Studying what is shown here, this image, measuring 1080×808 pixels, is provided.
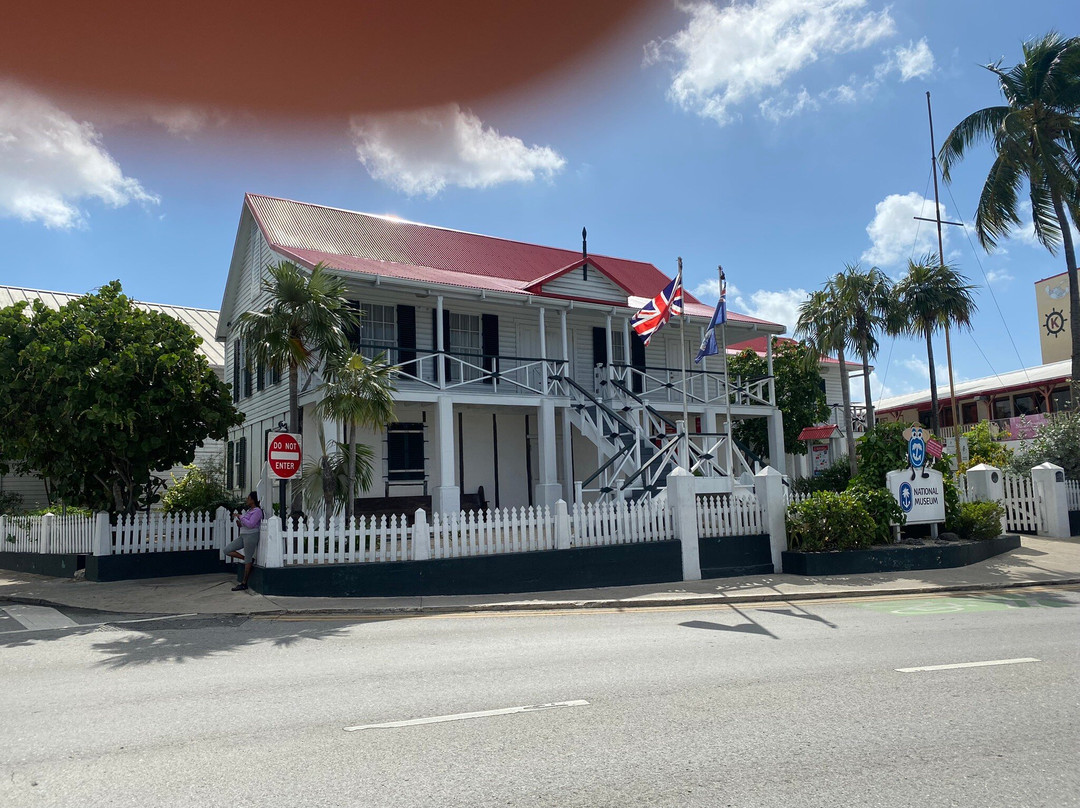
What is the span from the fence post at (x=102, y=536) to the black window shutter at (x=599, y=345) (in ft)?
41.8

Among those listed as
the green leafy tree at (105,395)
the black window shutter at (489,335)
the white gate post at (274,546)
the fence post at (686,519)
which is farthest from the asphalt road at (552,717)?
the black window shutter at (489,335)

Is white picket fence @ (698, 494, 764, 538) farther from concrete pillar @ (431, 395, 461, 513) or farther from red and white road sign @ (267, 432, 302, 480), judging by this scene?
red and white road sign @ (267, 432, 302, 480)

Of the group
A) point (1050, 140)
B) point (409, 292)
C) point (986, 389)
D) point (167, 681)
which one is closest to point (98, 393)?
point (409, 292)

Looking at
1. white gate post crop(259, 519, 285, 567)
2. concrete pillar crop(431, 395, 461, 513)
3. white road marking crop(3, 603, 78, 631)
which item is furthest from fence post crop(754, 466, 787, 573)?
white road marking crop(3, 603, 78, 631)

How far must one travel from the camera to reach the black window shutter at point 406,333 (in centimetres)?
1966

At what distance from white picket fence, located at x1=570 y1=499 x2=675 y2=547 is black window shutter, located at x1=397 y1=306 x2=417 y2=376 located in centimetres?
748

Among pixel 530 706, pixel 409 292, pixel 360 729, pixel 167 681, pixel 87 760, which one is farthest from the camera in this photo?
pixel 409 292

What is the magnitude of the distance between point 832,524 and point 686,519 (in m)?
2.71

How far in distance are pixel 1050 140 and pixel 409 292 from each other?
1874 centimetres

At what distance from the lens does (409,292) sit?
17906mm

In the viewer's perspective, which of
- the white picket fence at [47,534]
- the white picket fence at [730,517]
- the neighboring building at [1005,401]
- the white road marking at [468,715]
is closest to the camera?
the white road marking at [468,715]

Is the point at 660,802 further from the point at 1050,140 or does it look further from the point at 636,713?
the point at 1050,140

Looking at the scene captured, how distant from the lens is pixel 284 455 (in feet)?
42.0

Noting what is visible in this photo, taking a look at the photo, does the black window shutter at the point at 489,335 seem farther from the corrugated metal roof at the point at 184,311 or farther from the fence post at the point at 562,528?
the corrugated metal roof at the point at 184,311
